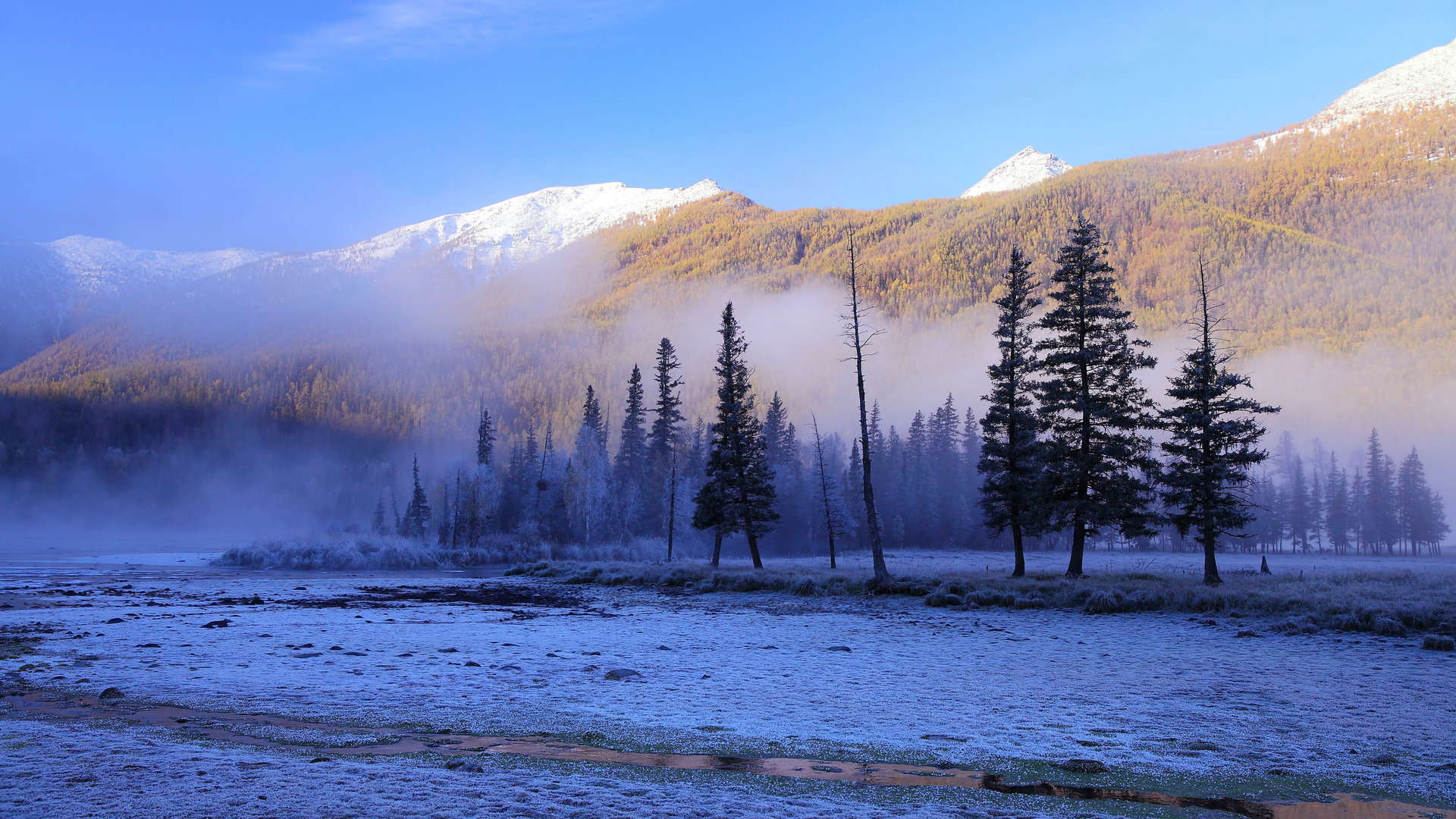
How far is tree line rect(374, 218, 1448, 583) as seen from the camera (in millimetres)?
28391

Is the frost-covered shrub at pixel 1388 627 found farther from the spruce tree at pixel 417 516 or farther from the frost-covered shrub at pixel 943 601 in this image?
the spruce tree at pixel 417 516

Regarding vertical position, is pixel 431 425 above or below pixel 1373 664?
above

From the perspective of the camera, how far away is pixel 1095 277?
31.0 meters

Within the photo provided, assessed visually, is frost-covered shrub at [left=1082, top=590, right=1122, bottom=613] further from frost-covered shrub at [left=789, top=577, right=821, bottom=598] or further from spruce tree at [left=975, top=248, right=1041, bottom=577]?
spruce tree at [left=975, top=248, right=1041, bottom=577]

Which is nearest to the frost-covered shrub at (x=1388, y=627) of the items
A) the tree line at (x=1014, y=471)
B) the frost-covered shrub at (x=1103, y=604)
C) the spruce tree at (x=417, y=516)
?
the frost-covered shrub at (x=1103, y=604)

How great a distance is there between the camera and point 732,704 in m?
8.55

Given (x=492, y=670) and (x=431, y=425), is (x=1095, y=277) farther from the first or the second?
(x=431, y=425)

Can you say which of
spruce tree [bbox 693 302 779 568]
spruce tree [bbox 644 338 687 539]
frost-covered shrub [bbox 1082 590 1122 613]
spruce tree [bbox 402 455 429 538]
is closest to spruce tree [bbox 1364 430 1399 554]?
spruce tree [bbox 644 338 687 539]

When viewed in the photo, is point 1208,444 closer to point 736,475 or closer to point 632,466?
point 736,475

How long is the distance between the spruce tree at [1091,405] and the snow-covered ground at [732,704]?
13087mm

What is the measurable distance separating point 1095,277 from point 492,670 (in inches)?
1190

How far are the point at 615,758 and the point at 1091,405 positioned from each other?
29.8 metres

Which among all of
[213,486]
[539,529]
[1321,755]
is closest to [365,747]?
[1321,755]

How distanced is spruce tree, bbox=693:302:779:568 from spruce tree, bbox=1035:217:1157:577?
1721 centimetres
